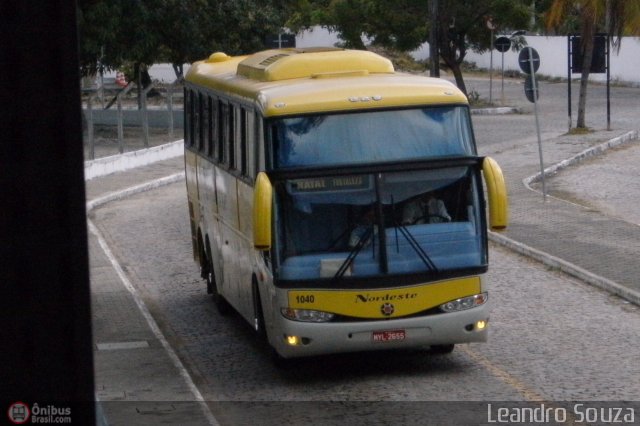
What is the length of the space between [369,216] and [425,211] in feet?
1.76

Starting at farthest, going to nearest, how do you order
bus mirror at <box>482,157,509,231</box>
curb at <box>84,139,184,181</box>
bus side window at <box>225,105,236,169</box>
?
curb at <box>84,139,184,181</box> → bus side window at <box>225,105,236,169</box> → bus mirror at <box>482,157,509,231</box>

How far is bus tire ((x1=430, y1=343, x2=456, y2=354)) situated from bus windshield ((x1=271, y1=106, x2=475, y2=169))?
1.93m

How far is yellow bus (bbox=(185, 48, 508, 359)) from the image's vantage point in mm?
11086

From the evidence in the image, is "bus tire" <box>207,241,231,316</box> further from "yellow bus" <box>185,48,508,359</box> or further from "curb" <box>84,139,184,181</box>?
"curb" <box>84,139,184,181</box>

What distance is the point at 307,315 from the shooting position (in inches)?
437

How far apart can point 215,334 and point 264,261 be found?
2.85 meters

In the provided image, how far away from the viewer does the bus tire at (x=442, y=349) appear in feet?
40.4

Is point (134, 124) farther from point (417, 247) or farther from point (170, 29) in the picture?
point (417, 247)

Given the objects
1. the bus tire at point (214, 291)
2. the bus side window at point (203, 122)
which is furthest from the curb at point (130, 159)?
the bus tire at point (214, 291)

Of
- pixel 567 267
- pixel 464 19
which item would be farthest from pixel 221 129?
pixel 464 19

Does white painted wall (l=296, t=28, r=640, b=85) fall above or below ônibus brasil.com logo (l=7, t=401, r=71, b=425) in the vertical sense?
below

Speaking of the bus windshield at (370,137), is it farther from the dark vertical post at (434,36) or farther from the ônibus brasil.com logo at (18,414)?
the dark vertical post at (434,36)

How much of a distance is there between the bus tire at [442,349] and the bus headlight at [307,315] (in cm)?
163

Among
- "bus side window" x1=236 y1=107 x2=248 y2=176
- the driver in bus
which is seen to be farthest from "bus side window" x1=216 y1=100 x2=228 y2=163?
the driver in bus
